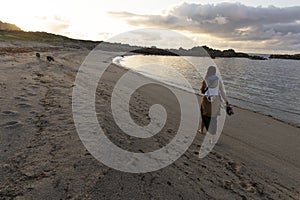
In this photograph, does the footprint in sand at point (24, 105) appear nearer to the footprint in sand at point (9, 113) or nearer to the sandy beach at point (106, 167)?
the sandy beach at point (106, 167)

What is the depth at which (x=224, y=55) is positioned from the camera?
186 meters

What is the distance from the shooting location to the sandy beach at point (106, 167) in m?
4.12

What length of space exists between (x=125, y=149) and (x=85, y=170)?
141 cm

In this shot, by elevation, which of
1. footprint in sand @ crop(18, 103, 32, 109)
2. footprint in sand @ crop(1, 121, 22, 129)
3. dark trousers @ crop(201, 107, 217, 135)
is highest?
footprint in sand @ crop(18, 103, 32, 109)

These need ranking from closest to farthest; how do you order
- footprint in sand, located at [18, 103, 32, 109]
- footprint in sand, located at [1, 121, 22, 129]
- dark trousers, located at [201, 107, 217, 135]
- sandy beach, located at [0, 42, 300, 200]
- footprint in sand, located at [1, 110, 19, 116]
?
sandy beach, located at [0, 42, 300, 200] < footprint in sand, located at [1, 121, 22, 129] < footprint in sand, located at [1, 110, 19, 116] < footprint in sand, located at [18, 103, 32, 109] < dark trousers, located at [201, 107, 217, 135]

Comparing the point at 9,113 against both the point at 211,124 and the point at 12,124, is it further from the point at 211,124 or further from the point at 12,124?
the point at 211,124

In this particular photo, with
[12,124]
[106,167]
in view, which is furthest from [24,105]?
[106,167]

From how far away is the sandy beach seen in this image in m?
4.12

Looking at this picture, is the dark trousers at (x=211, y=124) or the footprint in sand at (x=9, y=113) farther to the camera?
the dark trousers at (x=211, y=124)

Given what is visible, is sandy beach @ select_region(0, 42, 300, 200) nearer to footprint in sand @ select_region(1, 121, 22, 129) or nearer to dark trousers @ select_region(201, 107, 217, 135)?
footprint in sand @ select_region(1, 121, 22, 129)

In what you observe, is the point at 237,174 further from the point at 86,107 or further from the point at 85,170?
the point at 86,107

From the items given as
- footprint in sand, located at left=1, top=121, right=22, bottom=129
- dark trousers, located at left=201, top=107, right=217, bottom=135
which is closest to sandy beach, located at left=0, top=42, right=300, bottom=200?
footprint in sand, located at left=1, top=121, right=22, bottom=129

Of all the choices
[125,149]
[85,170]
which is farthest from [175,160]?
[85,170]

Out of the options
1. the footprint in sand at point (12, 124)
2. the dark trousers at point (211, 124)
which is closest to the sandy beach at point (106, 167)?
the footprint in sand at point (12, 124)
